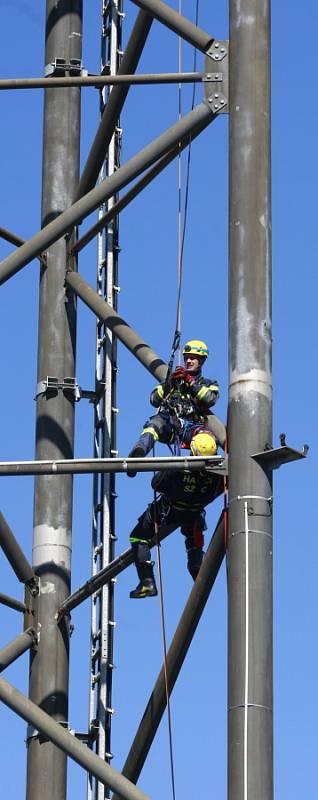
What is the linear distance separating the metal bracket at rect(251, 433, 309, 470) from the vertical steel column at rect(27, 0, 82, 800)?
3776 mm

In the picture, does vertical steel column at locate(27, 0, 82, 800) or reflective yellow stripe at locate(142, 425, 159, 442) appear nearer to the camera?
reflective yellow stripe at locate(142, 425, 159, 442)

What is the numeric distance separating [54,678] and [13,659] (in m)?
0.40

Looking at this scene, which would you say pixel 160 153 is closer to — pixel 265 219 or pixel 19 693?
pixel 265 219

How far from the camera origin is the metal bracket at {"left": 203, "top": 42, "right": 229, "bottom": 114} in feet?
53.1

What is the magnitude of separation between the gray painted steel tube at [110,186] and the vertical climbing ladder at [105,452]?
291cm

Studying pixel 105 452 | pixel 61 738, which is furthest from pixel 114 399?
pixel 61 738

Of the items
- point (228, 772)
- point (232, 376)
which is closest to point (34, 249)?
point (232, 376)

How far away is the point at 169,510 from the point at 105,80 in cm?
333

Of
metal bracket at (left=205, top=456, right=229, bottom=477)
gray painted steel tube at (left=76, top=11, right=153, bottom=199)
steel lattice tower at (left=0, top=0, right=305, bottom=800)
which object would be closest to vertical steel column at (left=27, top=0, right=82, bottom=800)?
steel lattice tower at (left=0, top=0, right=305, bottom=800)

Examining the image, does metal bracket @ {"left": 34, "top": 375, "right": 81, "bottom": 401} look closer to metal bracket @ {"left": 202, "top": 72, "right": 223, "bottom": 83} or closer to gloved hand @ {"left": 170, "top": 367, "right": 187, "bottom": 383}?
gloved hand @ {"left": 170, "top": 367, "right": 187, "bottom": 383}

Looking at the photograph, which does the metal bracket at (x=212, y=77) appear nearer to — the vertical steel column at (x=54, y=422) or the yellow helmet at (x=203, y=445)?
the yellow helmet at (x=203, y=445)

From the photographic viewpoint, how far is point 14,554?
1780 cm

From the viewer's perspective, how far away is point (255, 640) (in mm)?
14492

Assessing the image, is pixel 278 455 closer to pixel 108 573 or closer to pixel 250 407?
pixel 250 407
